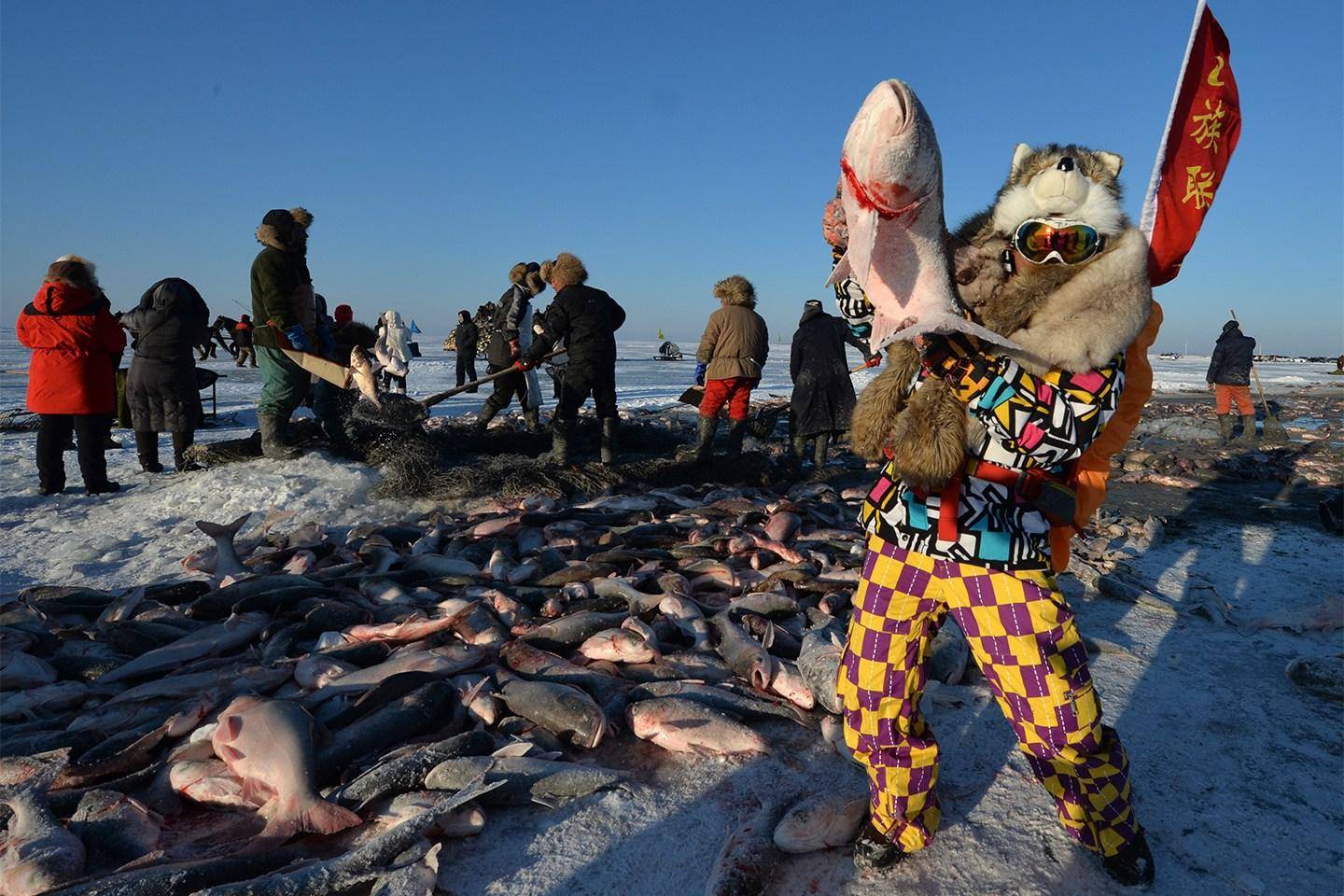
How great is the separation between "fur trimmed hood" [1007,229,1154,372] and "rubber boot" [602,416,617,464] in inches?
246

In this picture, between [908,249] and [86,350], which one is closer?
[908,249]

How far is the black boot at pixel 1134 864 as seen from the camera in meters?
2.11

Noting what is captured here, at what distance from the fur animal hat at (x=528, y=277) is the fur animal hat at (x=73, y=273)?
14.8 feet

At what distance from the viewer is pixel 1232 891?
217 cm

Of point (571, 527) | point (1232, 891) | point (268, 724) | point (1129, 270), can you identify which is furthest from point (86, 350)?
point (1232, 891)

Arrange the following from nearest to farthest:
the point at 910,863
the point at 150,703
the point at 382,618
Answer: the point at 910,863
the point at 150,703
the point at 382,618

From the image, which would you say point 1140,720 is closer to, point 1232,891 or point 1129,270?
point 1232,891

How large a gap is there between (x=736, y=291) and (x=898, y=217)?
6678 mm

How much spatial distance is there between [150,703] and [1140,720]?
429cm

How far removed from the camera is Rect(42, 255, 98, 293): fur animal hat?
6.23m

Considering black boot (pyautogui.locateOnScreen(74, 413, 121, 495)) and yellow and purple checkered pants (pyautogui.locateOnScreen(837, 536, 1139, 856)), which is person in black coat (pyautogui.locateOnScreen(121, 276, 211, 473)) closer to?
black boot (pyautogui.locateOnScreen(74, 413, 121, 495))

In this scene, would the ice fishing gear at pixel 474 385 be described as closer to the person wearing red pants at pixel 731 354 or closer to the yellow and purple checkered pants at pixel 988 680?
the person wearing red pants at pixel 731 354

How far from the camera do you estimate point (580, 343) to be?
24.7ft

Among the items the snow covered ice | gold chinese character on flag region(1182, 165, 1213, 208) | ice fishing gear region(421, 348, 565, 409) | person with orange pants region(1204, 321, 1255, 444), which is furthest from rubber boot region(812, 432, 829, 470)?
person with orange pants region(1204, 321, 1255, 444)
